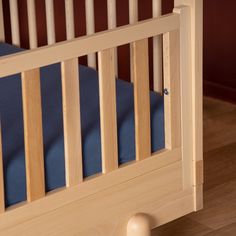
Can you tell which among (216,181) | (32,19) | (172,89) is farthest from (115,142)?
(216,181)

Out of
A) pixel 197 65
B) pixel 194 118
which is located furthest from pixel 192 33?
pixel 194 118

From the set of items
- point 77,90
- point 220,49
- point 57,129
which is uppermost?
point 77,90

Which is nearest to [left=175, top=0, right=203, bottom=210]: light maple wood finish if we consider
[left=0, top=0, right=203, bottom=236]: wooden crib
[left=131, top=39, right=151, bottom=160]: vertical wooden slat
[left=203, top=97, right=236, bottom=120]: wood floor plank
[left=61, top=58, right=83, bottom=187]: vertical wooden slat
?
[left=0, top=0, right=203, bottom=236]: wooden crib

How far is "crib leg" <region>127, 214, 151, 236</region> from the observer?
1.71 m

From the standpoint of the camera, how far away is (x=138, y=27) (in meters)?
1.63

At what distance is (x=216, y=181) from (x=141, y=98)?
0.91 meters

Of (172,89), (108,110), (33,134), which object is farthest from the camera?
(172,89)

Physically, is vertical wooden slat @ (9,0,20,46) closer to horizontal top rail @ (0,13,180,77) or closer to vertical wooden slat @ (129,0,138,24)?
vertical wooden slat @ (129,0,138,24)

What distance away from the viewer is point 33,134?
150cm

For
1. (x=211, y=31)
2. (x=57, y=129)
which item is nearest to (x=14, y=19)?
(x=57, y=129)

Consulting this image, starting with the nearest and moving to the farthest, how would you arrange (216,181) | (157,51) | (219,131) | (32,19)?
(157,51), (32,19), (216,181), (219,131)

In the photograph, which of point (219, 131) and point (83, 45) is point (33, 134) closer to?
point (83, 45)

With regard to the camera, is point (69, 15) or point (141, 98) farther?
point (69, 15)

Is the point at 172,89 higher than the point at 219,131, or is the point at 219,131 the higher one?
the point at 172,89
